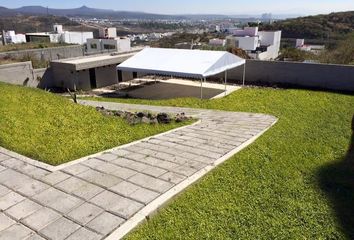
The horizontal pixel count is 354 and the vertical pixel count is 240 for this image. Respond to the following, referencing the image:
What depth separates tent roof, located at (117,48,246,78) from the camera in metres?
16.4

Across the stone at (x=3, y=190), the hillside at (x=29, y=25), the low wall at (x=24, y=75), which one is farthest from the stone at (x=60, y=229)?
the hillside at (x=29, y=25)

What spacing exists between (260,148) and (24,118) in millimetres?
6113

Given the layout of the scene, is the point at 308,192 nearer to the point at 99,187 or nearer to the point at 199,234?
the point at 199,234

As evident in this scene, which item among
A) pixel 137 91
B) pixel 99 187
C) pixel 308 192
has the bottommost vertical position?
pixel 137 91

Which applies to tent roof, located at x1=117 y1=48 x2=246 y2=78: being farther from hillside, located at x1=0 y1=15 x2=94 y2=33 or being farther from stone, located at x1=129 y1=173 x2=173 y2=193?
hillside, located at x1=0 y1=15 x2=94 y2=33

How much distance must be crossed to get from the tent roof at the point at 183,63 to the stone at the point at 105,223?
11767 millimetres

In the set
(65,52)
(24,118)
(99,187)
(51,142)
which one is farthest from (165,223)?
(65,52)

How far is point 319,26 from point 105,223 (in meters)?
83.5

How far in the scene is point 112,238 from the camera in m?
4.29

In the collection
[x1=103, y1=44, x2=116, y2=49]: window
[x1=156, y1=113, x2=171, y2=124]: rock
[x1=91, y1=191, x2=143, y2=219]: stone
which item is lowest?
[x1=103, y1=44, x2=116, y2=49]: window

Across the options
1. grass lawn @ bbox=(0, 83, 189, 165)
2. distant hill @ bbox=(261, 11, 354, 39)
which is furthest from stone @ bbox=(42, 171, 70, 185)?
distant hill @ bbox=(261, 11, 354, 39)

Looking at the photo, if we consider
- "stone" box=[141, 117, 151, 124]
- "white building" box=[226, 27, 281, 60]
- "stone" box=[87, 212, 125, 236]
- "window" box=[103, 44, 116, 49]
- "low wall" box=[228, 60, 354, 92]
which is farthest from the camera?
"white building" box=[226, 27, 281, 60]

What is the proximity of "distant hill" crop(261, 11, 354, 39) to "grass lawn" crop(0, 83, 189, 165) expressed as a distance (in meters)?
71.9

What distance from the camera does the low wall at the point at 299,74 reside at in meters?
18.0
